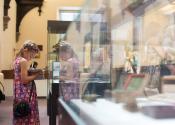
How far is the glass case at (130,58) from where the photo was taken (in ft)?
5.13

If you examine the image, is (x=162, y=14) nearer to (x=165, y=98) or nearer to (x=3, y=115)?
(x=165, y=98)

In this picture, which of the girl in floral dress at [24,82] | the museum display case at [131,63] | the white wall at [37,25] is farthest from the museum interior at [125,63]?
the white wall at [37,25]

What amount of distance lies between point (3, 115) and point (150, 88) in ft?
24.9

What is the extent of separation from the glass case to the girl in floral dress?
6.01 ft

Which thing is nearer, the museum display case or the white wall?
the museum display case

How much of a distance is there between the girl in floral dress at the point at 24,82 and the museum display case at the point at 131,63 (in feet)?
6.17

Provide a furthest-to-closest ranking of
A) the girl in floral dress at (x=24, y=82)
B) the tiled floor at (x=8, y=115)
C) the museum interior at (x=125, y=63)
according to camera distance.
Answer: the tiled floor at (x=8, y=115), the girl in floral dress at (x=24, y=82), the museum interior at (x=125, y=63)

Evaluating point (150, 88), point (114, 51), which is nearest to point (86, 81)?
point (114, 51)

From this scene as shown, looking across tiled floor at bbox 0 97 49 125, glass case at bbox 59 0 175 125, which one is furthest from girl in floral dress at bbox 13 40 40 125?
tiled floor at bbox 0 97 49 125

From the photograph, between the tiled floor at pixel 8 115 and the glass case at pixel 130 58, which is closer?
the glass case at pixel 130 58

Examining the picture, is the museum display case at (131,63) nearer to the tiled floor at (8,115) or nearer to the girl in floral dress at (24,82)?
the girl in floral dress at (24,82)

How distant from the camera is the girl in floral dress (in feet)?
14.2

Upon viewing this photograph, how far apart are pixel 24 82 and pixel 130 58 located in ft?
8.69

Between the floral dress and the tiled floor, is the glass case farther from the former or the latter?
the tiled floor
